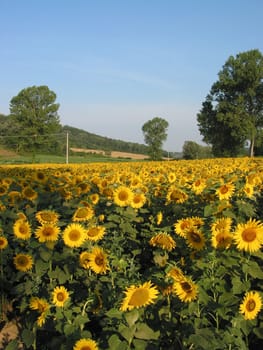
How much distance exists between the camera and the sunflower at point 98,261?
219 cm

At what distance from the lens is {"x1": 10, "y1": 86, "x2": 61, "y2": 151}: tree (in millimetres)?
63531

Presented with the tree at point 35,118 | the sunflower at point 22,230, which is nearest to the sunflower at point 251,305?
the sunflower at point 22,230

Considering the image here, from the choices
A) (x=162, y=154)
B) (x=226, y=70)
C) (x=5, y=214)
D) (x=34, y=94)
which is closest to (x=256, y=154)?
(x=226, y=70)

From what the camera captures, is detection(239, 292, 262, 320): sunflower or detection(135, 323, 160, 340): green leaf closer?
detection(135, 323, 160, 340): green leaf

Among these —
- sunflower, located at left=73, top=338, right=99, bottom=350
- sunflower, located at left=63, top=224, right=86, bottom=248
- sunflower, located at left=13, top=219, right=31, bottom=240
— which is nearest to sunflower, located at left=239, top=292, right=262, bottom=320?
sunflower, located at left=73, top=338, right=99, bottom=350

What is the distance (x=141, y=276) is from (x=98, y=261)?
35 centimetres

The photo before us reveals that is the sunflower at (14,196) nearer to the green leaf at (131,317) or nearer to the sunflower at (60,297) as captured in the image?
the sunflower at (60,297)

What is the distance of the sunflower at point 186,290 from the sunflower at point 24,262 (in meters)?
1.33

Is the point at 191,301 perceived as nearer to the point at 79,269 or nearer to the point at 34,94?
the point at 79,269

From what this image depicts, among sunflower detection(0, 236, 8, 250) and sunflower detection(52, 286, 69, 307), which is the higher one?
sunflower detection(0, 236, 8, 250)

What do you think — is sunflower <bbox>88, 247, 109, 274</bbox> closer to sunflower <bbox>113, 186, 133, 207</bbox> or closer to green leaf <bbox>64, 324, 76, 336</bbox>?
green leaf <bbox>64, 324, 76, 336</bbox>

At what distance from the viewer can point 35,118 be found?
66.6 metres

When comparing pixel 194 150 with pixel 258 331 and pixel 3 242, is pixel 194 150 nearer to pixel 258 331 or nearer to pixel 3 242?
pixel 3 242

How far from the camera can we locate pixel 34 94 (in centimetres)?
7081
